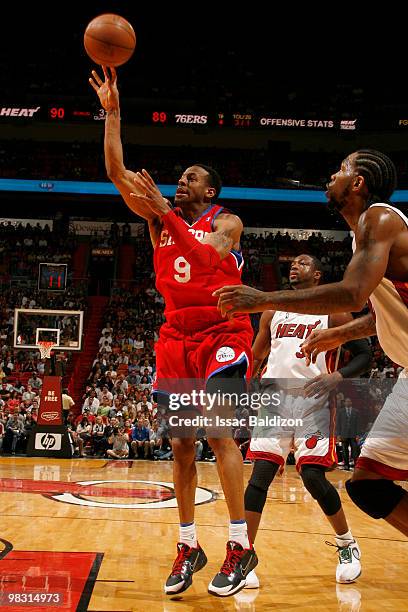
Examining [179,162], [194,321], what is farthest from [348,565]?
[179,162]

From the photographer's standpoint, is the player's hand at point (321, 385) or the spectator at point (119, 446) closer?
the player's hand at point (321, 385)

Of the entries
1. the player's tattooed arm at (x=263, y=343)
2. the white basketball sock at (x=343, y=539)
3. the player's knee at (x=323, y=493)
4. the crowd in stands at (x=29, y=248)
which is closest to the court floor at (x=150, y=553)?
the white basketball sock at (x=343, y=539)

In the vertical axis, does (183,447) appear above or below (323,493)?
above

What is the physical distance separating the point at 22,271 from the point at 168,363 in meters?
20.4

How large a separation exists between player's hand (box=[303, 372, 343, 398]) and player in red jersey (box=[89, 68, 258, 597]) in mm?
375

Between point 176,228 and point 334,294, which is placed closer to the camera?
point 334,294

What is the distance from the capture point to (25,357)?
18.0 metres

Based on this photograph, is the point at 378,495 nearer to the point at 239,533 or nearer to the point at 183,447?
the point at 239,533

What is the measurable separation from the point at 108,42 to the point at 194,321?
2.08 meters

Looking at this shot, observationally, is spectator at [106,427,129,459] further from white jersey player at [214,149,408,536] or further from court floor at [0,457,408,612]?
white jersey player at [214,149,408,536]

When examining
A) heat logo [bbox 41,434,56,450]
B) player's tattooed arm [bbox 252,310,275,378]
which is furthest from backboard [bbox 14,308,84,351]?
player's tattooed arm [bbox 252,310,275,378]

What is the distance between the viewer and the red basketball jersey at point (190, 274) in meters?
3.71

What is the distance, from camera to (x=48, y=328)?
14.6m

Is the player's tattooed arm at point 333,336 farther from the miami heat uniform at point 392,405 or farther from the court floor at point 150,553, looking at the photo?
the court floor at point 150,553
